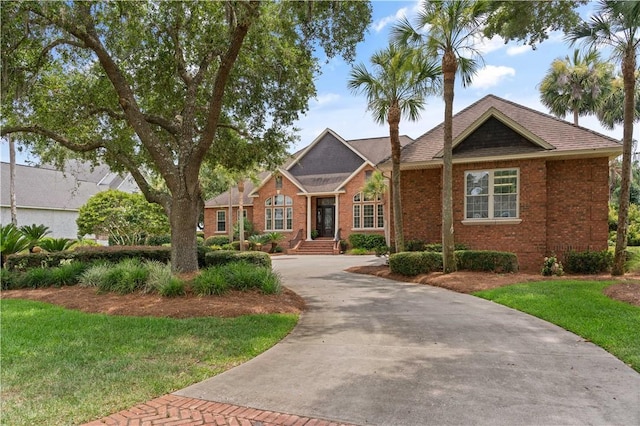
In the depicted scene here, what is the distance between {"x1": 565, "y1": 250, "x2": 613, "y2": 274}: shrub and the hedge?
387 inches

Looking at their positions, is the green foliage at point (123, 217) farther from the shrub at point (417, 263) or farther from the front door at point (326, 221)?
the shrub at point (417, 263)

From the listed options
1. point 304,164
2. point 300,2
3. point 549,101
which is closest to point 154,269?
point 300,2

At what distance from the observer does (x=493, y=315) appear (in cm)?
761

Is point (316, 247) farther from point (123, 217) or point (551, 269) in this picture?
point (551, 269)

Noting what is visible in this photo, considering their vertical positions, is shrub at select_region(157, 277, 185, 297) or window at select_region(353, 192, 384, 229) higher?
window at select_region(353, 192, 384, 229)

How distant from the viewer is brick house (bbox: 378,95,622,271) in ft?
46.6

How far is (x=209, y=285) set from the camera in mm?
8578

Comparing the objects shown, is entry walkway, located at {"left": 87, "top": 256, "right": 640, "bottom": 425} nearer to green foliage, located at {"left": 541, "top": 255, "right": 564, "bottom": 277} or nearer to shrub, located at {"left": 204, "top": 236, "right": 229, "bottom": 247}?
green foliage, located at {"left": 541, "top": 255, "right": 564, "bottom": 277}

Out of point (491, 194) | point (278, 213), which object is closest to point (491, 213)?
point (491, 194)

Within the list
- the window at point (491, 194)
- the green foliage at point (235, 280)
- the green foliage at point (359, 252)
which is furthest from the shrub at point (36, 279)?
the green foliage at point (359, 252)

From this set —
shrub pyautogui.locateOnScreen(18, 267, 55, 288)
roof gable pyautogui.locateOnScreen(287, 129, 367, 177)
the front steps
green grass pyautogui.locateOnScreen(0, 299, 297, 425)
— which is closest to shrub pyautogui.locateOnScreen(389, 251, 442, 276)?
green grass pyautogui.locateOnScreen(0, 299, 297, 425)

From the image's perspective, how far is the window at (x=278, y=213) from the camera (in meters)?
29.7

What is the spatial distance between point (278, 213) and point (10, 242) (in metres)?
18.6

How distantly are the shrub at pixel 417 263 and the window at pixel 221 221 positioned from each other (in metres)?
22.3
